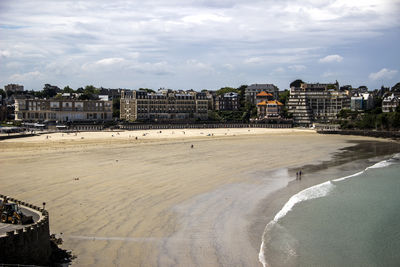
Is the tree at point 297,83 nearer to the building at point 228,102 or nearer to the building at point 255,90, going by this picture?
the building at point 255,90

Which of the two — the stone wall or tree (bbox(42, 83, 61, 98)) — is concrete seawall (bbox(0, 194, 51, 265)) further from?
tree (bbox(42, 83, 61, 98))

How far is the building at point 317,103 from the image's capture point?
117 metres

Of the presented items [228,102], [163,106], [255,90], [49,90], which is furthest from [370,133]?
[49,90]

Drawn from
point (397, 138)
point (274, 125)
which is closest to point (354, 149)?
Result: point (397, 138)

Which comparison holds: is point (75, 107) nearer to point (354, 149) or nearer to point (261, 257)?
point (354, 149)

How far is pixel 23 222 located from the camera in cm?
1465

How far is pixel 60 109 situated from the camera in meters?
92.8

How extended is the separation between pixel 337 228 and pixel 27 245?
47.0 ft

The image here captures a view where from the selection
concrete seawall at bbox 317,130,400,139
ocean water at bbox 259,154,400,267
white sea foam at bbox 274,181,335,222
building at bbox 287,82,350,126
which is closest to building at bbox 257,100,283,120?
building at bbox 287,82,350,126

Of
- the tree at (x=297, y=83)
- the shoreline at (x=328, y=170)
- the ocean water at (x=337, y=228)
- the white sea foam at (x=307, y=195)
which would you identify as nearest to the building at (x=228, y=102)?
the tree at (x=297, y=83)

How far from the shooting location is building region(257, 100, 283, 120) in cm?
11381

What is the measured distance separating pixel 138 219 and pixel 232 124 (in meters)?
85.1

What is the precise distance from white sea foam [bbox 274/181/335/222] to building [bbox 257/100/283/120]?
82655 mm

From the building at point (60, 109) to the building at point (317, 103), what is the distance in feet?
169
